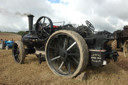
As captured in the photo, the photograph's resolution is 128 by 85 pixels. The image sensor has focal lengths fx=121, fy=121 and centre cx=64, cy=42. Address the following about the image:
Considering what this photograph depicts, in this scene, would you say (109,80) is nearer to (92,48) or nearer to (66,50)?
(92,48)

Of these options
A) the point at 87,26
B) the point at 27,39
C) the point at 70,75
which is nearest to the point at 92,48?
the point at 70,75

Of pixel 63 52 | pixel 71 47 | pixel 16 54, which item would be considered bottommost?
pixel 16 54

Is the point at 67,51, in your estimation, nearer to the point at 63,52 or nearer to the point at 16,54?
the point at 63,52

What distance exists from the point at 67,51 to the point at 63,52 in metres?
0.13

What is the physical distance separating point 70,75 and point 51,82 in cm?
60

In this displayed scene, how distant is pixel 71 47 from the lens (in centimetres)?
376

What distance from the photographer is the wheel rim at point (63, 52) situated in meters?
3.91

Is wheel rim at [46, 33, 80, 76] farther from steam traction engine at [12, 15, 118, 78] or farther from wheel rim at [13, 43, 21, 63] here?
wheel rim at [13, 43, 21, 63]

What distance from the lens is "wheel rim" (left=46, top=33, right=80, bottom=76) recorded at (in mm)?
3906

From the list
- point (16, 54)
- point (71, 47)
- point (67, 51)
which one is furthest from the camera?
point (16, 54)

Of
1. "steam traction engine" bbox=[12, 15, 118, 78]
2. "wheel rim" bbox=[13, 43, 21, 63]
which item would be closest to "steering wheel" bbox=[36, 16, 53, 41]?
"steam traction engine" bbox=[12, 15, 118, 78]

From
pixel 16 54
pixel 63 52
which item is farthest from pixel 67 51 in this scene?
pixel 16 54

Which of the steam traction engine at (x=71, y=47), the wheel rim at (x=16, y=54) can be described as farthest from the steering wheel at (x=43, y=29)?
the wheel rim at (x=16, y=54)

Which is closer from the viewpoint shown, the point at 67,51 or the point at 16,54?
the point at 67,51
